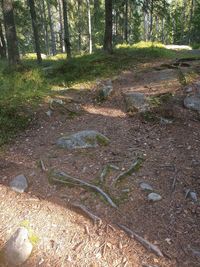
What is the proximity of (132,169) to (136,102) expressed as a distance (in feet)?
10.6

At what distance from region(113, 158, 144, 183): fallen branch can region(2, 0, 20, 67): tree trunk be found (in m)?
7.04

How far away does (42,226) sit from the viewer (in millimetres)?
4316

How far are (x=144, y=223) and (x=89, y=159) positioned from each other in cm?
209

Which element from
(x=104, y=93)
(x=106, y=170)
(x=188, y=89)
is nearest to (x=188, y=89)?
(x=188, y=89)

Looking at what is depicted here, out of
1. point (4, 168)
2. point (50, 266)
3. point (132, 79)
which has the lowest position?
point (50, 266)

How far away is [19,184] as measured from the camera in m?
5.23

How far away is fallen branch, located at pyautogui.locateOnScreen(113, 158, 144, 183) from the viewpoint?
17.3 ft

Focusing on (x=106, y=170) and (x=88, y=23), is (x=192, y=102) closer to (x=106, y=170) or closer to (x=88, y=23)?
(x=106, y=170)

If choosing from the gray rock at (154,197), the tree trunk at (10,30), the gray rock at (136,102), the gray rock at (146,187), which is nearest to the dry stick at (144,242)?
the gray rock at (154,197)

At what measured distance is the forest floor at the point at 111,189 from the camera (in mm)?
3889

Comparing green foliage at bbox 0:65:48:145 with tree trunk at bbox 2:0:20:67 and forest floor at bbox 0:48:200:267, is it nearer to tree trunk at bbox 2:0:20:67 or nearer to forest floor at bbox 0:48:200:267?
forest floor at bbox 0:48:200:267

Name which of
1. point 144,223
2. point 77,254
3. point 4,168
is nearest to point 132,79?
point 4,168

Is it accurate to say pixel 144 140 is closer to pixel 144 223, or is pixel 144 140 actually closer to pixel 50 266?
pixel 144 223

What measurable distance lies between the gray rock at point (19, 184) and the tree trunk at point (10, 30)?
6467mm
